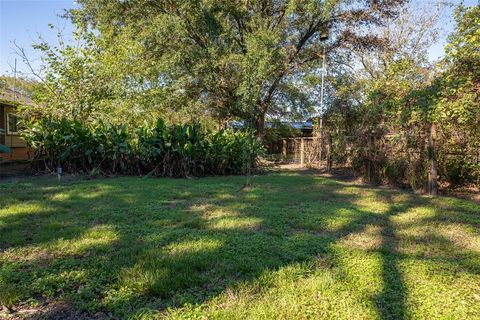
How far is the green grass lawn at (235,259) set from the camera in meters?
2.21

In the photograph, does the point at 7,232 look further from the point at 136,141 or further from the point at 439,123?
the point at 439,123

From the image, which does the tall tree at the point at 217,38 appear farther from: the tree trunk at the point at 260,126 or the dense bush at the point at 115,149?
the dense bush at the point at 115,149

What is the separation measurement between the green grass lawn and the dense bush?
345 centimetres

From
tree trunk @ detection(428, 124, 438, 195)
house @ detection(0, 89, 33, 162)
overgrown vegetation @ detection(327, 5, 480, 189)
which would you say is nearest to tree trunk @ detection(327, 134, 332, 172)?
overgrown vegetation @ detection(327, 5, 480, 189)

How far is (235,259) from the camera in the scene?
293 cm

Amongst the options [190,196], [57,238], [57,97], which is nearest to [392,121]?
[190,196]

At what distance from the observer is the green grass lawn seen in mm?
2211

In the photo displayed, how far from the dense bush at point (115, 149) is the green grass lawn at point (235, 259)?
345 cm

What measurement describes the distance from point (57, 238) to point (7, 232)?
0.65m

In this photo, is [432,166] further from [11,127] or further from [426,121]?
[11,127]

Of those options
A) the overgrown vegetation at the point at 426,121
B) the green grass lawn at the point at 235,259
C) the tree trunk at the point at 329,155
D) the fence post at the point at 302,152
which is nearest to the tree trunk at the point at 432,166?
the overgrown vegetation at the point at 426,121

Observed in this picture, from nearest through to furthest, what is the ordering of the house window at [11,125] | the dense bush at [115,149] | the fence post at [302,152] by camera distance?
the dense bush at [115,149], the house window at [11,125], the fence post at [302,152]

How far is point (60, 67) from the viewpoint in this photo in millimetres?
10727

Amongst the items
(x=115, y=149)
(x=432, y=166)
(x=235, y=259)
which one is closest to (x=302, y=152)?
Answer: (x=432, y=166)
